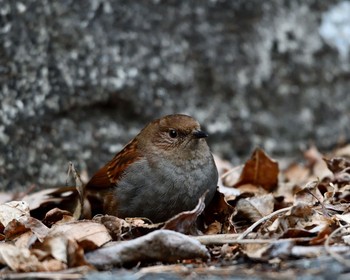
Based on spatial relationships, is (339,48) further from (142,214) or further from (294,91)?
(142,214)

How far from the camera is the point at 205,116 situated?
7.64m

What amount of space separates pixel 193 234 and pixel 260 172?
1.52 meters

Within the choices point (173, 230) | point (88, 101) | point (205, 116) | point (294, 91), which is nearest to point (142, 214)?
point (173, 230)

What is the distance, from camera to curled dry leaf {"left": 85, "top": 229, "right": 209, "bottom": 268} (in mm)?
4195

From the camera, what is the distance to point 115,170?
5.77 metres

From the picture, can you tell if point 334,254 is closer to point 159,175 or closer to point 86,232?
point 86,232

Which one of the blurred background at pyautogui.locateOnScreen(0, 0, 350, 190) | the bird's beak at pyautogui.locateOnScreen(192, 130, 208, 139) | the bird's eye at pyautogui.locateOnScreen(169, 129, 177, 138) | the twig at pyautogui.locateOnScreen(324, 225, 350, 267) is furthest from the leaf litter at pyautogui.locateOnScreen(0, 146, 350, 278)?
the blurred background at pyautogui.locateOnScreen(0, 0, 350, 190)

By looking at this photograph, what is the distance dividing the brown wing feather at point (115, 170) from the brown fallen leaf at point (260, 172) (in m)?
0.98

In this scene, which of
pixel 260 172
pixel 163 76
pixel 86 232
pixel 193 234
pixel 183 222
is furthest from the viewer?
pixel 163 76

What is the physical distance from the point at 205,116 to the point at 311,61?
4.55 feet

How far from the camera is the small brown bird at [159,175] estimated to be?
540 cm

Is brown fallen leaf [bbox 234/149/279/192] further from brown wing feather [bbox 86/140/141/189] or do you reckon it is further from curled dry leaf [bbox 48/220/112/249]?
curled dry leaf [bbox 48/220/112/249]

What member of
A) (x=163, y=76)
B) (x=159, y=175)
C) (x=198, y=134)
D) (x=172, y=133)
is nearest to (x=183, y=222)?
(x=159, y=175)

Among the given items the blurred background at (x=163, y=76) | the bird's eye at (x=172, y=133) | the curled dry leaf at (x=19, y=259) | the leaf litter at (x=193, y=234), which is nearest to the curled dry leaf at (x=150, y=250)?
the leaf litter at (x=193, y=234)
